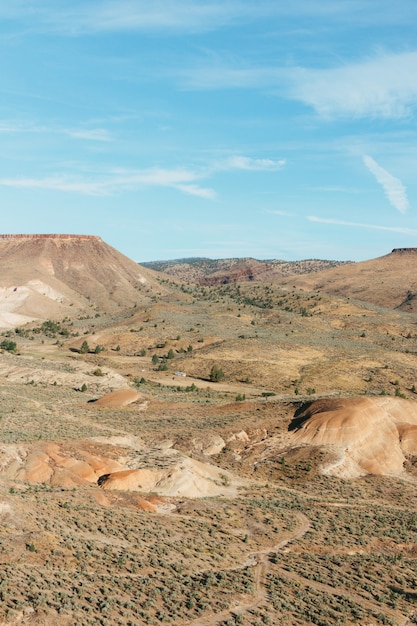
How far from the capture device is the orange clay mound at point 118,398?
62.9 m

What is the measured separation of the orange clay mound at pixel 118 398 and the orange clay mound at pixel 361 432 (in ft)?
58.6

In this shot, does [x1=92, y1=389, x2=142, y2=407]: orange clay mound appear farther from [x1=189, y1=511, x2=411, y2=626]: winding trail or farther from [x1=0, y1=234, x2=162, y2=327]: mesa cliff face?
[x1=0, y1=234, x2=162, y2=327]: mesa cliff face

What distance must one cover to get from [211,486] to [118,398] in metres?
24.3

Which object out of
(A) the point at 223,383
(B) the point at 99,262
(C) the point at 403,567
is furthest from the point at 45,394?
(B) the point at 99,262

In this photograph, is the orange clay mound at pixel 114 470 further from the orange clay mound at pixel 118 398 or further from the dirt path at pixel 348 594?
the orange clay mound at pixel 118 398

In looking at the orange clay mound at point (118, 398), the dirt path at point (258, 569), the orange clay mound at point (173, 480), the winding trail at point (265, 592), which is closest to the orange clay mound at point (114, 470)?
the orange clay mound at point (173, 480)

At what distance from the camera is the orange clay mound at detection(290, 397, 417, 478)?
159ft

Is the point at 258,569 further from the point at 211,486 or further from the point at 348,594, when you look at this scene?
the point at 211,486

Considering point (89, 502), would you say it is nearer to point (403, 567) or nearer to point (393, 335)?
point (403, 567)

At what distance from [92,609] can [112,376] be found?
55224mm

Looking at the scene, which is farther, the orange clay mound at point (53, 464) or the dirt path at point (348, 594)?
the orange clay mound at point (53, 464)

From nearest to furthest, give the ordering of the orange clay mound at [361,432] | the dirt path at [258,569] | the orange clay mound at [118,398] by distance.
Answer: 1. the dirt path at [258,569]
2. the orange clay mound at [361,432]
3. the orange clay mound at [118,398]

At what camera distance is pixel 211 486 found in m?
41.9

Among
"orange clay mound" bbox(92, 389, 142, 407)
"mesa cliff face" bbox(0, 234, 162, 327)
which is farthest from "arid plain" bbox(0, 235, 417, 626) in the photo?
"mesa cliff face" bbox(0, 234, 162, 327)
